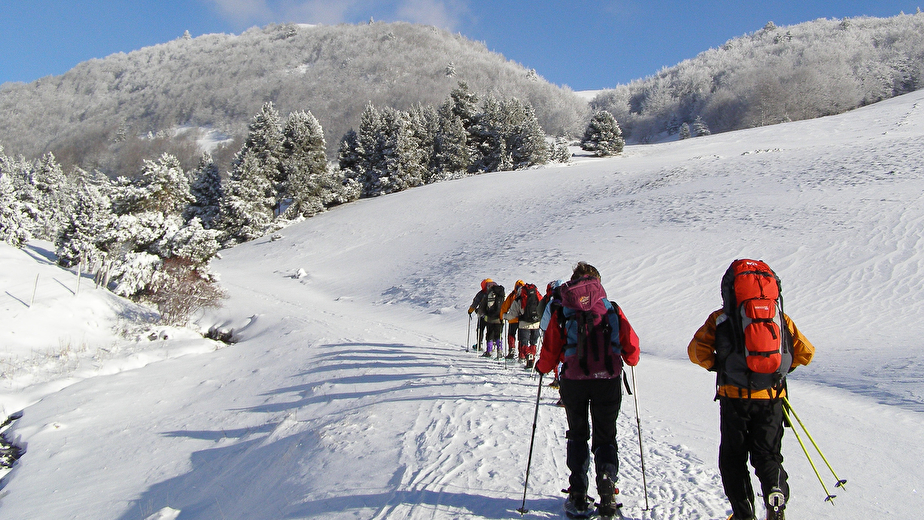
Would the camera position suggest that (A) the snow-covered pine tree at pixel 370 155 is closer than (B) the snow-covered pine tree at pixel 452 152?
Yes

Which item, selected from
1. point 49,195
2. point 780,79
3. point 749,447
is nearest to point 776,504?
point 749,447

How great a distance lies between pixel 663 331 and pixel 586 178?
22.6m

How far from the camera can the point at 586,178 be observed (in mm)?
33188

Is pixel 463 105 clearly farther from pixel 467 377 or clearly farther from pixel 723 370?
pixel 723 370

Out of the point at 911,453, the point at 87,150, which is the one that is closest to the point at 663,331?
the point at 911,453

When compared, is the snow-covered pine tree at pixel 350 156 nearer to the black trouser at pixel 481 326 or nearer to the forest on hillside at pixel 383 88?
the forest on hillside at pixel 383 88

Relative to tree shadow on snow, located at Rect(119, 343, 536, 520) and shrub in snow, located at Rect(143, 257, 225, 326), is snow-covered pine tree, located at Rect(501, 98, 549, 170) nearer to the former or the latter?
shrub in snow, located at Rect(143, 257, 225, 326)

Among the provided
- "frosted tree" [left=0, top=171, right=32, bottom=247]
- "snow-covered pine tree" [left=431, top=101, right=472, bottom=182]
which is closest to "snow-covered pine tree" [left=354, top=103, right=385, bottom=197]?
"snow-covered pine tree" [left=431, top=101, right=472, bottom=182]

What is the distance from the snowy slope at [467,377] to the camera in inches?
174

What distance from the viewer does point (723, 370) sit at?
3152 mm

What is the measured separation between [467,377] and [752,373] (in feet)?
17.5

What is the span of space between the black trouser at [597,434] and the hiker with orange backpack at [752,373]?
683 millimetres

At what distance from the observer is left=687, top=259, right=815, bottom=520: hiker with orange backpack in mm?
3018

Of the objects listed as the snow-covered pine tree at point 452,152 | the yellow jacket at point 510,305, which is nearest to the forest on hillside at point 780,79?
the snow-covered pine tree at point 452,152
